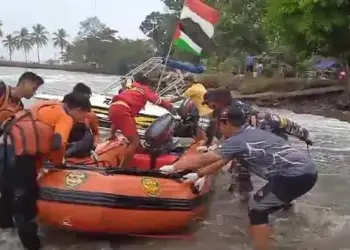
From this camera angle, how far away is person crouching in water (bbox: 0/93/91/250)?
4.65 meters

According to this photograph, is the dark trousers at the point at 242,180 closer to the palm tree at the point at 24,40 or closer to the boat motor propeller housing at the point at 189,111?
the boat motor propeller housing at the point at 189,111

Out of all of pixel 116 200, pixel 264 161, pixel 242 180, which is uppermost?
pixel 264 161

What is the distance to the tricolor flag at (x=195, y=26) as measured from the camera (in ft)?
34.6

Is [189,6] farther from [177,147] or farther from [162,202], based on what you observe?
[162,202]

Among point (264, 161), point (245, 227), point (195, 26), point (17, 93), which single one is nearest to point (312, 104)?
point (195, 26)

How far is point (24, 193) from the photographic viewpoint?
4.81m

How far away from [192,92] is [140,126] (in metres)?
2.83

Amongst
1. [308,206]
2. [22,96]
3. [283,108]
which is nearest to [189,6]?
[308,206]

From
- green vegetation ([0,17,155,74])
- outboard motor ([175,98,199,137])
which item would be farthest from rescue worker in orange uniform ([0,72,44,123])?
green vegetation ([0,17,155,74])

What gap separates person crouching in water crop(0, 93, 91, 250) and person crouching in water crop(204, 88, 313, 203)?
1.49m

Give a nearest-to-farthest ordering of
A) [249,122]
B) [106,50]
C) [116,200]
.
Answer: [116,200]
[249,122]
[106,50]

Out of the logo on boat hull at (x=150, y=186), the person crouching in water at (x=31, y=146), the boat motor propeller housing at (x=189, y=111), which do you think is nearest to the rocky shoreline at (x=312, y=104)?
the boat motor propeller housing at (x=189, y=111)

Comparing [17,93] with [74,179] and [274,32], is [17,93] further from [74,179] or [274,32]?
[274,32]

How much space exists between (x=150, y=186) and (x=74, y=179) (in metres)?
0.71
